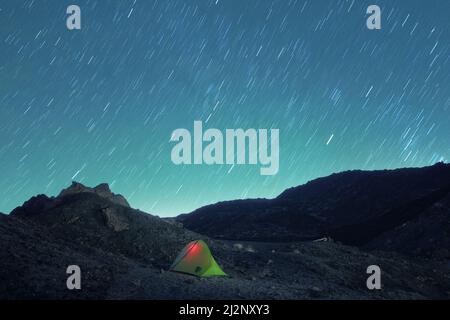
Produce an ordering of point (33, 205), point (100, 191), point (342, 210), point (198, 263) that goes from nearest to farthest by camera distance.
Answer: point (198, 263)
point (33, 205)
point (100, 191)
point (342, 210)

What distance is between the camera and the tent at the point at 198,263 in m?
18.2

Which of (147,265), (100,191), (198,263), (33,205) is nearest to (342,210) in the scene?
(100,191)

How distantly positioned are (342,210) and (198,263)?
55041mm

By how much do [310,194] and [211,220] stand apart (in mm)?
27827

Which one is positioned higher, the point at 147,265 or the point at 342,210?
the point at 342,210

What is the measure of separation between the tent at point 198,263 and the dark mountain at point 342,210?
96.4 ft

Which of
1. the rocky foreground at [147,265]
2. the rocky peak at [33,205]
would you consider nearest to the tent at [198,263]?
the rocky foreground at [147,265]

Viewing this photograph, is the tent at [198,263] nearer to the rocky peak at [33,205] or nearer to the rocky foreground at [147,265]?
the rocky foreground at [147,265]

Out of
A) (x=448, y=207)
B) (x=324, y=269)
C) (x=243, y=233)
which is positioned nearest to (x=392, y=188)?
(x=448, y=207)

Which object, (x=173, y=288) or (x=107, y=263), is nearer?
(x=173, y=288)

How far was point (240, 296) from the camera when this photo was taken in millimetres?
14156

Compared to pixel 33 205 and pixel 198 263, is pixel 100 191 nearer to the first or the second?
pixel 33 205

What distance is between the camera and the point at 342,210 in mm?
68375
